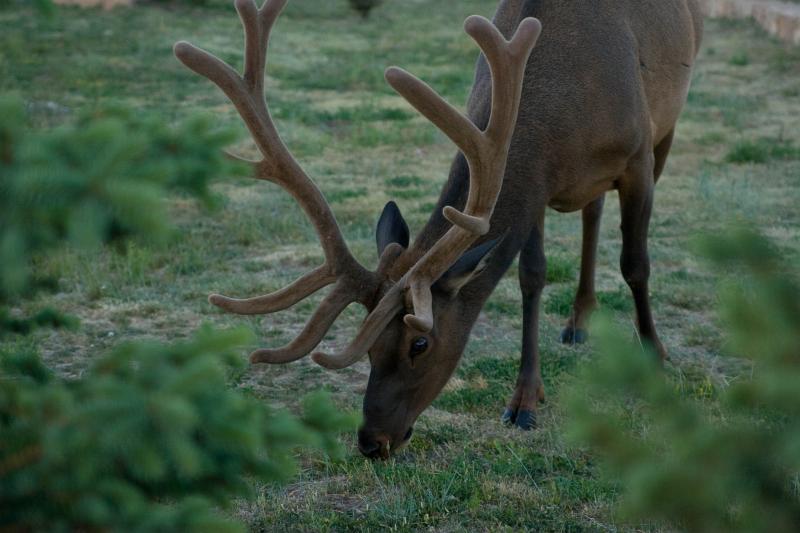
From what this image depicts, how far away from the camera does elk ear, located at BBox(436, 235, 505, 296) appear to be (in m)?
4.26

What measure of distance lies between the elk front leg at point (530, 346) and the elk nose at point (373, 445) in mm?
909

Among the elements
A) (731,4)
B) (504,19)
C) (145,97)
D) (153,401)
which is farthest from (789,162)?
(731,4)

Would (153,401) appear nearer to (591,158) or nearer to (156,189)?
(156,189)

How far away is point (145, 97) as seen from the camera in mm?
14164

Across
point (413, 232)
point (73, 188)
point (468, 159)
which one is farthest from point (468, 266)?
point (413, 232)

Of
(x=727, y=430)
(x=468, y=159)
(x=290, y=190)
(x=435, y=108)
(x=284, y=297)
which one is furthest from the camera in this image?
(x=290, y=190)

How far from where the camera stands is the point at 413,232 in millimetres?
8203

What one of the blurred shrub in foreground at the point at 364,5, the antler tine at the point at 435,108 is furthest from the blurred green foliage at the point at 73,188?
the blurred shrub in foreground at the point at 364,5

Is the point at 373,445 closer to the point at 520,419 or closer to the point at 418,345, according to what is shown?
the point at 418,345

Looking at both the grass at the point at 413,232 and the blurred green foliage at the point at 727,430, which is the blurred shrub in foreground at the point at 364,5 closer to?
the grass at the point at 413,232

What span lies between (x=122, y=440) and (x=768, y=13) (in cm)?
2033

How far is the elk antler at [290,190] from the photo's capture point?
4.30 meters

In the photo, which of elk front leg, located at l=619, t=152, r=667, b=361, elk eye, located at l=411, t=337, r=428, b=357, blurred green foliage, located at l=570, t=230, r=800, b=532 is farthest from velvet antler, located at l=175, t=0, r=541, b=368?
blurred green foliage, located at l=570, t=230, r=800, b=532

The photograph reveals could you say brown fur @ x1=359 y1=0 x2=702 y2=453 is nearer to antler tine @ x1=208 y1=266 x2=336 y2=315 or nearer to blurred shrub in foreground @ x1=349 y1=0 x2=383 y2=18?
antler tine @ x1=208 y1=266 x2=336 y2=315
